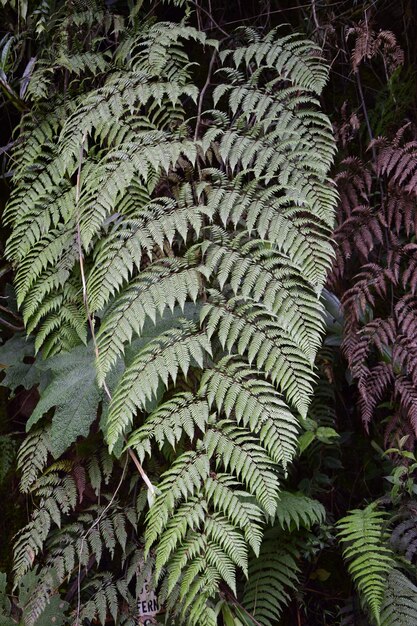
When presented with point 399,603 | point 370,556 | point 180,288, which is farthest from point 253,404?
point 399,603

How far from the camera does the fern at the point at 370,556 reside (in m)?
1.70

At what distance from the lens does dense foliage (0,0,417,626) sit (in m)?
1.60

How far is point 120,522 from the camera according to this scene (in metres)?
1.91

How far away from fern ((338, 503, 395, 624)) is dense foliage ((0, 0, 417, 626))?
12 millimetres

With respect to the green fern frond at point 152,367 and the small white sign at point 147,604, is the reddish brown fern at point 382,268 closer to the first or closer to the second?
the green fern frond at point 152,367

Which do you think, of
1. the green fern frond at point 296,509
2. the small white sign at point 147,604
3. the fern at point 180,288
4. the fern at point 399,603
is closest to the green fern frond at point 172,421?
the fern at point 180,288

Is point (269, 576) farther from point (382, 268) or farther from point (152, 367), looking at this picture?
point (382, 268)

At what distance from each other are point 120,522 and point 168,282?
824 millimetres

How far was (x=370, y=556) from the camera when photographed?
5.75 ft

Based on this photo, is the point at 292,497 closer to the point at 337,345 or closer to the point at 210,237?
the point at 337,345

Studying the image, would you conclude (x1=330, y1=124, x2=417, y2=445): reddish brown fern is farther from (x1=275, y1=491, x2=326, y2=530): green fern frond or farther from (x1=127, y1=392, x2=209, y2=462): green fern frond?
(x1=127, y1=392, x2=209, y2=462): green fern frond

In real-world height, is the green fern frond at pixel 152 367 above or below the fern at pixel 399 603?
above

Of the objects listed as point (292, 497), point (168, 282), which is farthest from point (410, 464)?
point (168, 282)

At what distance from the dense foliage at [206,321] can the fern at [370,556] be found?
0.01 meters
